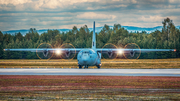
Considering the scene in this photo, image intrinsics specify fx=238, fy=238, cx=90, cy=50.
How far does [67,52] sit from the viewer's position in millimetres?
42406

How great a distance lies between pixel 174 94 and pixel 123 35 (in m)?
112

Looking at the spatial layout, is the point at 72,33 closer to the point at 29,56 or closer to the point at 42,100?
the point at 29,56

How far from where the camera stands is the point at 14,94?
53.5 feet

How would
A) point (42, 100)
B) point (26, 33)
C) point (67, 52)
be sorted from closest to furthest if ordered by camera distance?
point (42, 100) < point (67, 52) < point (26, 33)

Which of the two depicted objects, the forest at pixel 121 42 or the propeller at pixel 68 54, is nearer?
the propeller at pixel 68 54

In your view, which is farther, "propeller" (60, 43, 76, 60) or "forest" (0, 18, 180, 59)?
"forest" (0, 18, 180, 59)

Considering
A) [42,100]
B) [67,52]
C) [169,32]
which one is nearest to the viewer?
[42,100]

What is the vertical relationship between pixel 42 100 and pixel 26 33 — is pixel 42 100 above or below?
below

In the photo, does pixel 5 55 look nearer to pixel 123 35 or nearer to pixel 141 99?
pixel 123 35

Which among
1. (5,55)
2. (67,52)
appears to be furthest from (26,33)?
(67,52)

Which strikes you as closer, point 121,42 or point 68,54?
point 68,54

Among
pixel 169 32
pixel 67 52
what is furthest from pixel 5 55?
pixel 169 32

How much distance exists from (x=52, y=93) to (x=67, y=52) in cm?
2603

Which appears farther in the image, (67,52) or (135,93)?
(67,52)
